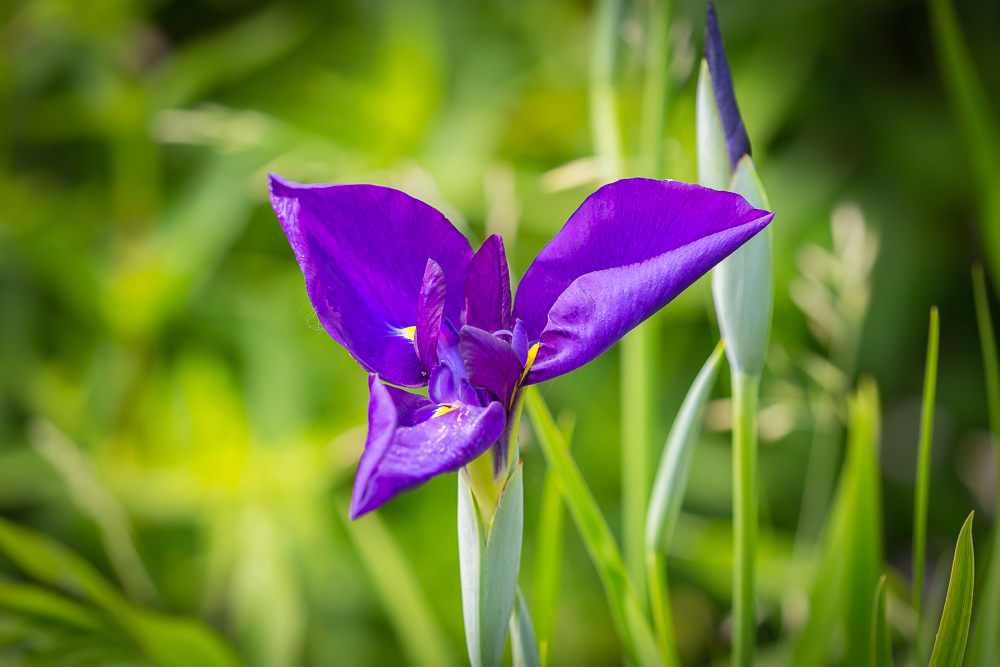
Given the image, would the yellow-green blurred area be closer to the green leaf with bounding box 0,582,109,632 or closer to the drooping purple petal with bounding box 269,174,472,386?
the green leaf with bounding box 0,582,109,632

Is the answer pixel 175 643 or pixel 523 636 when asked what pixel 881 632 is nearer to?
pixel 523 636

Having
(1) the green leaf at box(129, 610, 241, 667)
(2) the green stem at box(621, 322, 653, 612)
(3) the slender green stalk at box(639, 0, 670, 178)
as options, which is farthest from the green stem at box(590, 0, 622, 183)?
(1) the green leaf at box(129, 610, 241, 667)

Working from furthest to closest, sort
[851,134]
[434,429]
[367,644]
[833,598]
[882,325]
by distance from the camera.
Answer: [851,134] < [882,325] < [367,644] < [833,598] < [434,429]

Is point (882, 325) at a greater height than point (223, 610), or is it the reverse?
point (882, 325)

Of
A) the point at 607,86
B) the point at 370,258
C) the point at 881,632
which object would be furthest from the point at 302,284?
the point at 881,632

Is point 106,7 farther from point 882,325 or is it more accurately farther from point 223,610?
point 882,325

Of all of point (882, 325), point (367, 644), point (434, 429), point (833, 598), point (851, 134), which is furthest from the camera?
point (851, 134)

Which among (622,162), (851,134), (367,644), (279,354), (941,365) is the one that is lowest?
(367,644)

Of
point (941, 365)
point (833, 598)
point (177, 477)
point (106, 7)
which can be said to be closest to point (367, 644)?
point (177, 477)

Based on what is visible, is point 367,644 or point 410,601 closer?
point 410,601
